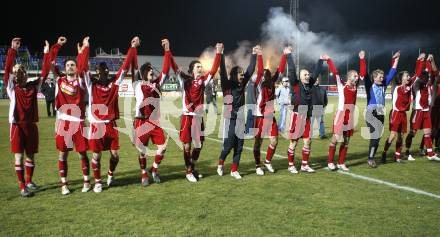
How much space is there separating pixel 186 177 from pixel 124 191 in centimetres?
150

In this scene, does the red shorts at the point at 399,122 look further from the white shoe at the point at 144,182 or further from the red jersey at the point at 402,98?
the white shoe at the point at 144,182

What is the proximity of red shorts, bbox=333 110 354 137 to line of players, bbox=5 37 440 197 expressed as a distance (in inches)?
0.9

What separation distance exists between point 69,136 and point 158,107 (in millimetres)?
1753

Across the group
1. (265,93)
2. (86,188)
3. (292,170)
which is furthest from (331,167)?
(86,188)

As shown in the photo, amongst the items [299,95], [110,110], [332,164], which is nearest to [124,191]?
[110,110]

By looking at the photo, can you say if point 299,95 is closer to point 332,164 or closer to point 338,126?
point 338,126

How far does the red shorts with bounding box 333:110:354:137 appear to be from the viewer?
8789 mm

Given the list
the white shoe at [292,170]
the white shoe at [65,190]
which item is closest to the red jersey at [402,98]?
the white shoe at [292,170]

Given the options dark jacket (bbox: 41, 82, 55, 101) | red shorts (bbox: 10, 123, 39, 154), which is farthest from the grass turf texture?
dark jacket (bbox: 41, 82, 55, 101)

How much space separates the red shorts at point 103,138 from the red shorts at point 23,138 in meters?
1.08

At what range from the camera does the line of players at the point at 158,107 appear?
6711mm

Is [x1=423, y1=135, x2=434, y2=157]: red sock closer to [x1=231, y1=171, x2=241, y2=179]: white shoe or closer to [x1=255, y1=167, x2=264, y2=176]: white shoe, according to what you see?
[x1=255, y1=167, x2=264, y2=176]: white shoe

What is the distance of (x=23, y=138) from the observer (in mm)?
6883

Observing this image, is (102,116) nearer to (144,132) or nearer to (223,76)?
(144,132)
